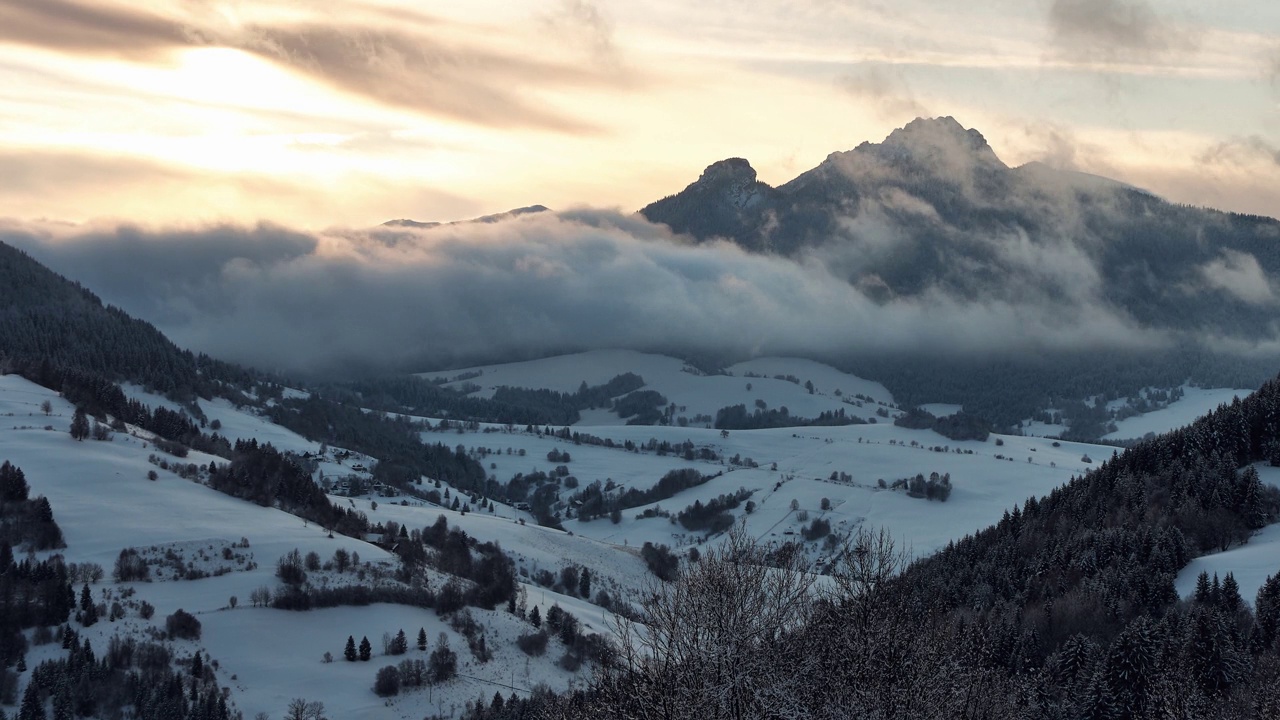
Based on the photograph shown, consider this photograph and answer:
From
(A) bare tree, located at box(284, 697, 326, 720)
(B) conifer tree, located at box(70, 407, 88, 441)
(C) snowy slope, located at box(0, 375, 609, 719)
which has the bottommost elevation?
(A) bare tree, located at box(284, 697, 326, 720)

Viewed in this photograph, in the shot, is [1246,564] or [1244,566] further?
[1246,564]

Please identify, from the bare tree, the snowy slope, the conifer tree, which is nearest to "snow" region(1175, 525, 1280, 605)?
the snowy slope

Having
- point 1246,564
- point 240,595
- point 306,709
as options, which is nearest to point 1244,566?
point 1246,564

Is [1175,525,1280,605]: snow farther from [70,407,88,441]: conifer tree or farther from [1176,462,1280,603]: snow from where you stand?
[70,407,88,441]: conifer tree

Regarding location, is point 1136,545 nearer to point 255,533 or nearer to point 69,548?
point 255,533

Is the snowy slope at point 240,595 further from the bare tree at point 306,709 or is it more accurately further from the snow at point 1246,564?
the snow at point 1246,564

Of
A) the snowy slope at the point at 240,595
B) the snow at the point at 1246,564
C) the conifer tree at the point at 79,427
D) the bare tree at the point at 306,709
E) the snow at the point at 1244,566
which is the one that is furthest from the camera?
the conifer tree at the point at 79,427

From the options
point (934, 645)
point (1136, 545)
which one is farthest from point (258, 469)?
point (934, 645)

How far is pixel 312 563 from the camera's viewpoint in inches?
5463

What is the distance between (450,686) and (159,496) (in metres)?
60.6

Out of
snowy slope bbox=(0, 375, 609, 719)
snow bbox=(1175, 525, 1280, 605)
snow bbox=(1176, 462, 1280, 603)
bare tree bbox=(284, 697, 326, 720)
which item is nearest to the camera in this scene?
snow bbox=(1175, 525, 1280, 605)

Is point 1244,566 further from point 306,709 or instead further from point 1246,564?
point 306,709

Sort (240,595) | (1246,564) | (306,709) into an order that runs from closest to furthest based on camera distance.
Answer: (1246,564)
(306,709)
(240,595)

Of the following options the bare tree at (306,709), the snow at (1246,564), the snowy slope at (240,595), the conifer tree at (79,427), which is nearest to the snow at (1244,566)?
the snow at (1246,564)
